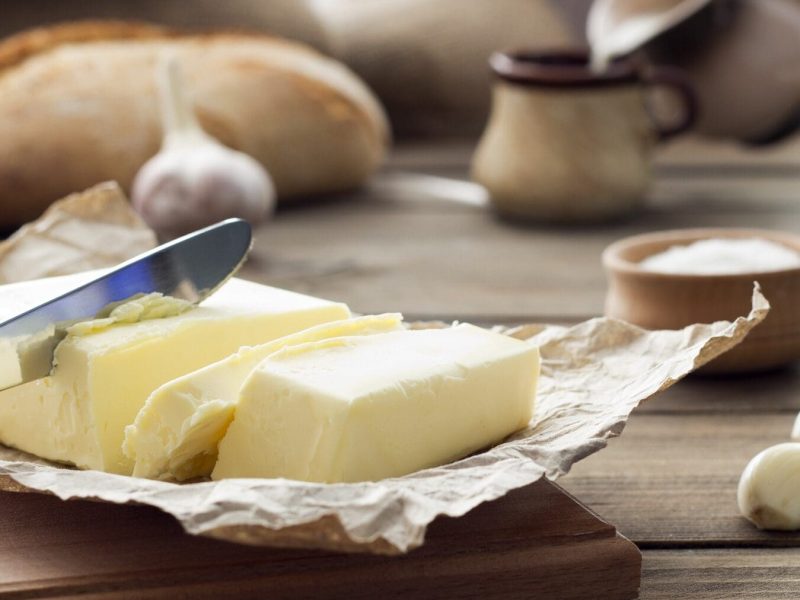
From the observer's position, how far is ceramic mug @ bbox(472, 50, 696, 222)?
1510 millimetres

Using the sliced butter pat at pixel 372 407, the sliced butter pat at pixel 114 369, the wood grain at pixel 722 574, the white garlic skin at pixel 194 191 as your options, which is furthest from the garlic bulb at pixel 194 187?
the wood grain at pixel 722 574

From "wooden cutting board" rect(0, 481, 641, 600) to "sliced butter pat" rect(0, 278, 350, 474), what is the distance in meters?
0.06

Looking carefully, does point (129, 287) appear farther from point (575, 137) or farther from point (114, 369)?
point (575, 137)

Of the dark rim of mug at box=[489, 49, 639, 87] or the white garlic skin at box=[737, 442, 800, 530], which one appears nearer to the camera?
the white garlic skin at box=[737, 442, 800, 530]

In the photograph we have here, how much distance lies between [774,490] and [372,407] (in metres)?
0.23

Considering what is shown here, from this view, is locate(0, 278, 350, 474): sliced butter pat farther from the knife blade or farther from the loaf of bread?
the loaf of bread

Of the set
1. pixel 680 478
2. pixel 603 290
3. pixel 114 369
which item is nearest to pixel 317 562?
pixel 114 369

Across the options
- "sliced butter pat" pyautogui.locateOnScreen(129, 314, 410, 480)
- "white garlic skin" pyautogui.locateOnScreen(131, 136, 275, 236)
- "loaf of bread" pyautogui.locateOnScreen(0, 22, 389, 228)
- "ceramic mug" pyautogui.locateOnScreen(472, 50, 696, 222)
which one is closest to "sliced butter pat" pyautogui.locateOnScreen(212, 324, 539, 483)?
"sliced butter pat" pyautogui.locateOnScreen(129, 314, 410, 480)

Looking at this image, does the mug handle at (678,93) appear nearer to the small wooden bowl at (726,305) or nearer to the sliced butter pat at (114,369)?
the small wooden bowl at (726,305)

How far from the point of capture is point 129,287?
717 mm

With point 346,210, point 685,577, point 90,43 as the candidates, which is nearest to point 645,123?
point 346,210

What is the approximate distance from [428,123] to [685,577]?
1.65m

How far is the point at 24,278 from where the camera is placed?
3.08ft

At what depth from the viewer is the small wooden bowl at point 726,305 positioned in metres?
0.91
